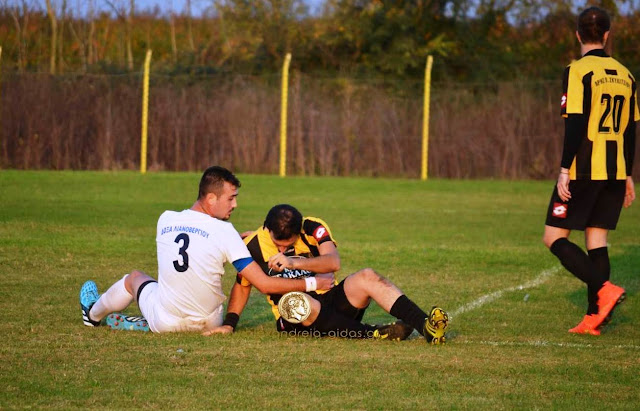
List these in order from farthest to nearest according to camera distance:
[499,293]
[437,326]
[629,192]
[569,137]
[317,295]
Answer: [499,293], [629,192], [569,137], [317,295], [437,326]

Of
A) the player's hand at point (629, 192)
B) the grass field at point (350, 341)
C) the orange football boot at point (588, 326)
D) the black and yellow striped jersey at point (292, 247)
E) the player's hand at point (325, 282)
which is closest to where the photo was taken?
the grass field at point (350, 341)

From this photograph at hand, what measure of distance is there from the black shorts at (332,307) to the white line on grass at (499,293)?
4.63 ft

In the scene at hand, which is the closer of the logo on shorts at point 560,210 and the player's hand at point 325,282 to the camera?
the player's hand at point 325,282

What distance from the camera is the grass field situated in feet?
17.7

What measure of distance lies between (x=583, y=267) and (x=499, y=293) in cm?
215

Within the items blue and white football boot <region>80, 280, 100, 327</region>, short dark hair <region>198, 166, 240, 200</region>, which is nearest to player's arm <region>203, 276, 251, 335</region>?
short dark hair <region>198, 166, 240, 200</region>

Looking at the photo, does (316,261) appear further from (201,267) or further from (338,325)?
(201,267)

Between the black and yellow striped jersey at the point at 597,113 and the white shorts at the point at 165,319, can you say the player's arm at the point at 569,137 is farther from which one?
the white shorts at the point at 165,319

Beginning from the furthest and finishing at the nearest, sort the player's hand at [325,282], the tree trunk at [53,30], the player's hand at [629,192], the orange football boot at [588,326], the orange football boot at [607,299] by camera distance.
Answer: the tree trunk at [53,30] → the player's hand at [629,192] → the orange football boot at [588,326] → the orange football boot at [607,299] → the player's hand at [325,282]

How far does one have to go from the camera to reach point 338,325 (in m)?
7.12

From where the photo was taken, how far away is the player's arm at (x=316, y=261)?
6.83 metres

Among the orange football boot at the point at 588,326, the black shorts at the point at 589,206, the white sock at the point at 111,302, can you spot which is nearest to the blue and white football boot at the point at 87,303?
the white sock at the point at 111,302

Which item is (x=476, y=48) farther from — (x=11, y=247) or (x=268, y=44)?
(x=11, y=247)

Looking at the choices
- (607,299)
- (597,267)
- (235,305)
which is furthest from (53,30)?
(607,299)
